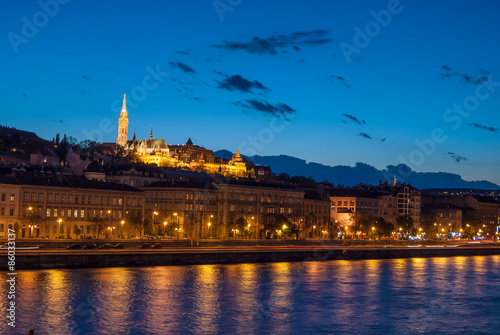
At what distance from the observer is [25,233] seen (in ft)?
236

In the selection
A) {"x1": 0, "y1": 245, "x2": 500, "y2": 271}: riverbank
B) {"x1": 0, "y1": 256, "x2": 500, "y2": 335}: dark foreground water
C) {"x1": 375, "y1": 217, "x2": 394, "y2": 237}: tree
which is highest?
{"x1": 375, "y1": 217, "x2": 394, "y2": 237}: tree

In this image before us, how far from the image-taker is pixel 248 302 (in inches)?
1497

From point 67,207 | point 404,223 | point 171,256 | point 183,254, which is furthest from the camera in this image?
point 404,223

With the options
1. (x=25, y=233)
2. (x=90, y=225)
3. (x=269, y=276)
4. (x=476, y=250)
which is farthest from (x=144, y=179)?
(x=269, y=276)

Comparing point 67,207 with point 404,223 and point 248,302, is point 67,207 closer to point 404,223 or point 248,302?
point 248,302

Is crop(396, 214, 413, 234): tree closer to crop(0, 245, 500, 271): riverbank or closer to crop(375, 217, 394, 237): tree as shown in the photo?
crop(375, 217, 394, 237): tree

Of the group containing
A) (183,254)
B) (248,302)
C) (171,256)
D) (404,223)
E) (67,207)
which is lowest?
(248,302)

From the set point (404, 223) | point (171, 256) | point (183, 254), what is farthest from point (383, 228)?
point (171, 256)

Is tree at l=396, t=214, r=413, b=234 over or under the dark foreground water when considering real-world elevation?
over

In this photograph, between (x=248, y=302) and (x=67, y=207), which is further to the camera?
(x=67, y=207)

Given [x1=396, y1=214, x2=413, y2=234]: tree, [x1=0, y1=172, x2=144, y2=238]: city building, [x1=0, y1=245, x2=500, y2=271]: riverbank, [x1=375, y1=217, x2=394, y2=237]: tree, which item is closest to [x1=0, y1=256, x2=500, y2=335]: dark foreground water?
[x1=0, y1=245, x2=500, y2=271]: riverbank

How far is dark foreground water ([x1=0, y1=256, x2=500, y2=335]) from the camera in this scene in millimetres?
31156

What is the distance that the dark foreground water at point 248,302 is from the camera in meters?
31.2

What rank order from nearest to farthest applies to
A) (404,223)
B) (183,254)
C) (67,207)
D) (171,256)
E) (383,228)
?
(171,256)
(183,254)
(67,207)
(383,228)
(404,223)
